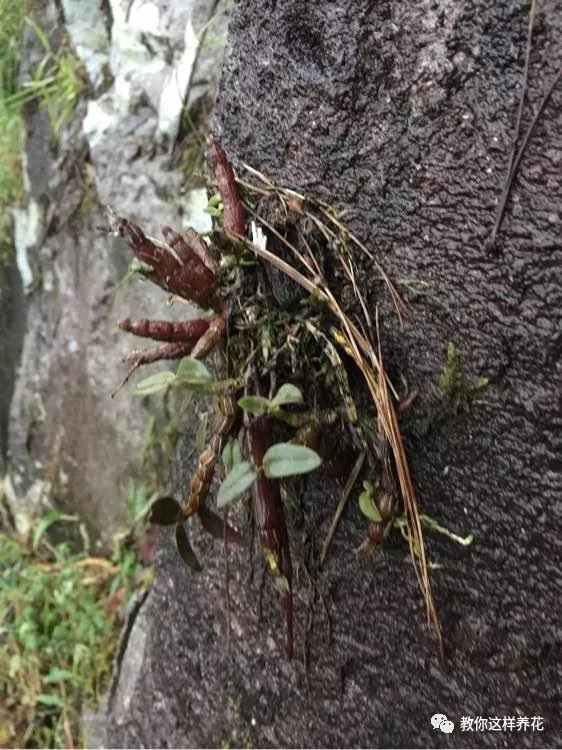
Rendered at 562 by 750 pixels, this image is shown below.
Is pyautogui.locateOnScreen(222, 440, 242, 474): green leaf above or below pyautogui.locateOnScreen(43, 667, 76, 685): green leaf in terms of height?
above

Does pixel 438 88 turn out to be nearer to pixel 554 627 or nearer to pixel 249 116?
pixel 249 116

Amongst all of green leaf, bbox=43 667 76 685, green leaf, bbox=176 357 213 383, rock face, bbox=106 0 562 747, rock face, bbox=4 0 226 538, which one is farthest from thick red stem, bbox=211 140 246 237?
green leaf, bbox=43 667 76 685

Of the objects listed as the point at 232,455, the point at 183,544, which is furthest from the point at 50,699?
the point at 232,455

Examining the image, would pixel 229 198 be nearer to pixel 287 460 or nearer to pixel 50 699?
pixel 287 460

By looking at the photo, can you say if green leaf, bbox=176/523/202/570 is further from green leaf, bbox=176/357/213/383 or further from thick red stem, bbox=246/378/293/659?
green leaf, bbox=176/357/213/383

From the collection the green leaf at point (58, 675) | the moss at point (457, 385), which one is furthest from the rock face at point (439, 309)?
the green leaf at point (58, 675)

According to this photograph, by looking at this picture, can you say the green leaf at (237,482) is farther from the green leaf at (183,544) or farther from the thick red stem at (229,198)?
the thick red stem at (229,198)
